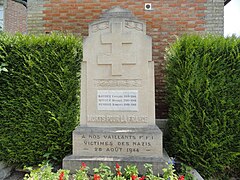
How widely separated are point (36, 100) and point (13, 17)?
8.17 metres

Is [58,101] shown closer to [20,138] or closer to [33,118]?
[33,118]

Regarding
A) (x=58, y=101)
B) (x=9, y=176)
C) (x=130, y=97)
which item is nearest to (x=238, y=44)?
(x=130, y=97)

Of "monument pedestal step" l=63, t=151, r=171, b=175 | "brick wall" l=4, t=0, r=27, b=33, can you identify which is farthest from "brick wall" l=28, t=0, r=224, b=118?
"brick wall" l=4, t=0, r=27, b=33

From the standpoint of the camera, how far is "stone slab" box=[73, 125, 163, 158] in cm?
269

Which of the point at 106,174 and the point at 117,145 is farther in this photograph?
the point at 117,145

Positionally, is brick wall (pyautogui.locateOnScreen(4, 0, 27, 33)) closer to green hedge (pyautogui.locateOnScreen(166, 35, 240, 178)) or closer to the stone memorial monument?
the stone memorial monument

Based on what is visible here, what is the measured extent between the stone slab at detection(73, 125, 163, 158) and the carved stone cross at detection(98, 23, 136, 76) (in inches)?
38.5

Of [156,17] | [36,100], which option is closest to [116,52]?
[36,100]

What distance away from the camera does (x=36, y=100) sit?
10.5ft

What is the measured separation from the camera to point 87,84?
2.94 m

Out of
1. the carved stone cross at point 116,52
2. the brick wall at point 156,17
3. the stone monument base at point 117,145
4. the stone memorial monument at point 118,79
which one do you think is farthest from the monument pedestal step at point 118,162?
the brick wall at point 156,17

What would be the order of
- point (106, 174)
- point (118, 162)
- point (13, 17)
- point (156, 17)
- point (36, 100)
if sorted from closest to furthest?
1. point (106, 174)
2. point (118, 162)
3. point (36, 100)
4. point (156, 17)
5. point (13, 17)

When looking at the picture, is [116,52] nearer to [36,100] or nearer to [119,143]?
[119,143]

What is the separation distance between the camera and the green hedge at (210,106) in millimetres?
2908
